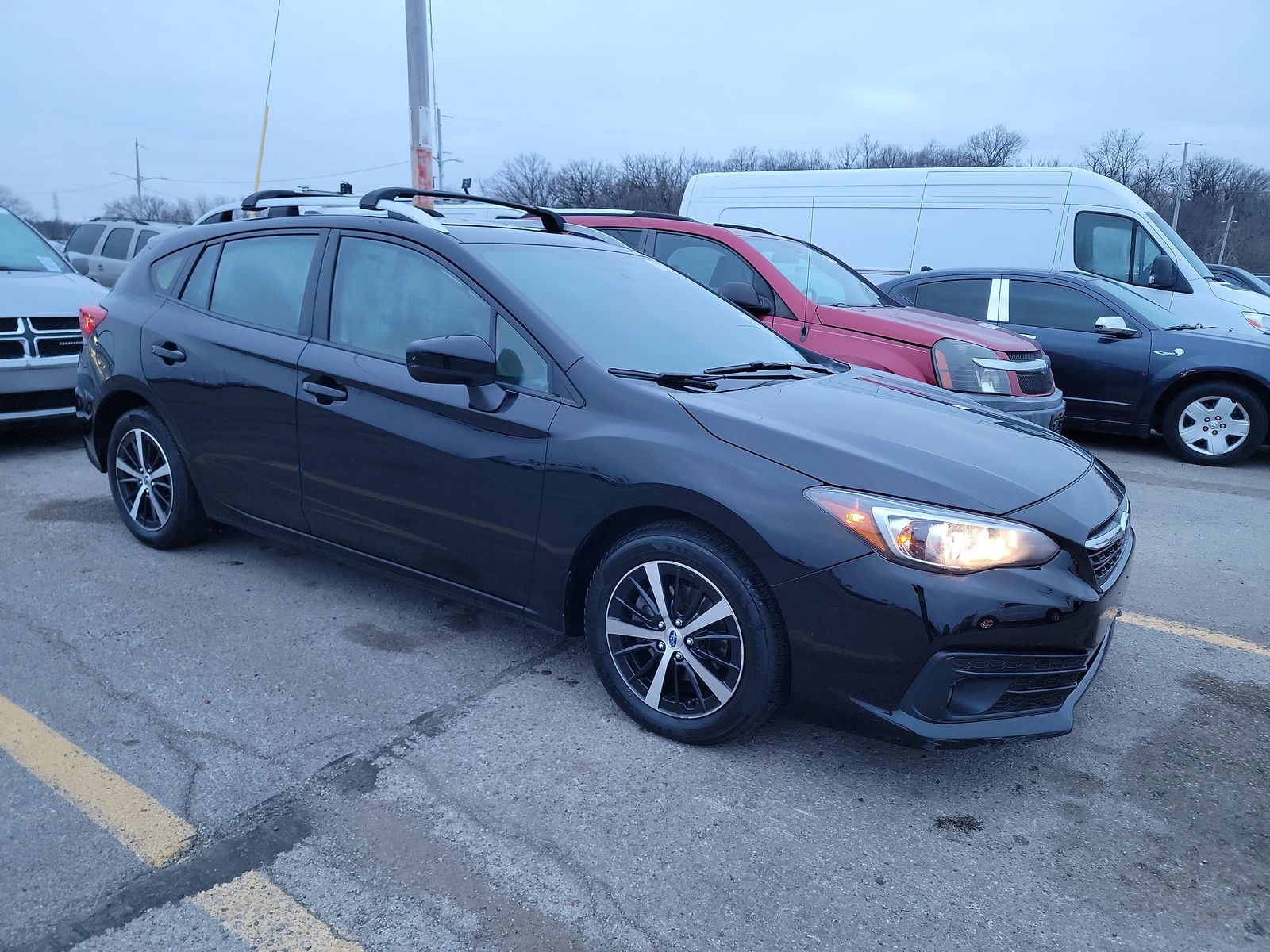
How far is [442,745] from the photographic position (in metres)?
2.96

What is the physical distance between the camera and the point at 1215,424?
786cm

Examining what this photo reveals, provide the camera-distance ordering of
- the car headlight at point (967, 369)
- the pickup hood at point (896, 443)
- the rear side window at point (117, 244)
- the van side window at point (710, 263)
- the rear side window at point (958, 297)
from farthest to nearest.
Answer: the rear side window at point (117, 244) → the rear side window at point (958, 297) → the van side window at point (710, 263) → the car headlight at point (967, 369) → the pickup hood at point (896, 443)

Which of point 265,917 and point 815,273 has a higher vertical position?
point 815,273

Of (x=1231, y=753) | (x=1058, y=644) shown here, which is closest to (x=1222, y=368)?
(x=1231, y=753)

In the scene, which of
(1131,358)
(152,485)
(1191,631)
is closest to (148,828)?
(152,485)

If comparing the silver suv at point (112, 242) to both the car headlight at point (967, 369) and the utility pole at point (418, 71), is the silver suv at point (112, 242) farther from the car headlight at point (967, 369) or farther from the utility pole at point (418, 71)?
the car headlight at point (967, 369)

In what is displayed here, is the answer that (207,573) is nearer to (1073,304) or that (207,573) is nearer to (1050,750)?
(1050,750)

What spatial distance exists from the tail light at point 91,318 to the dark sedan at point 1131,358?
22.7 feet

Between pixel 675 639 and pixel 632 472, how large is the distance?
A: 21.2 inches

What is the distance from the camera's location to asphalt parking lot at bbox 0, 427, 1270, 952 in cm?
222

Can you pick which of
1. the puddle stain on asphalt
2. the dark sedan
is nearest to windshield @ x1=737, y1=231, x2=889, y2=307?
the dark sedan

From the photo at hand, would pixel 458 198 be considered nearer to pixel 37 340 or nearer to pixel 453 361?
pixel 453 361

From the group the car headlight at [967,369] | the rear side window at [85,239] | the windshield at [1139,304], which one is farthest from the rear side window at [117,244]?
the windshield at [1139,304]

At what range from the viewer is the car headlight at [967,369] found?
6.23 metres
